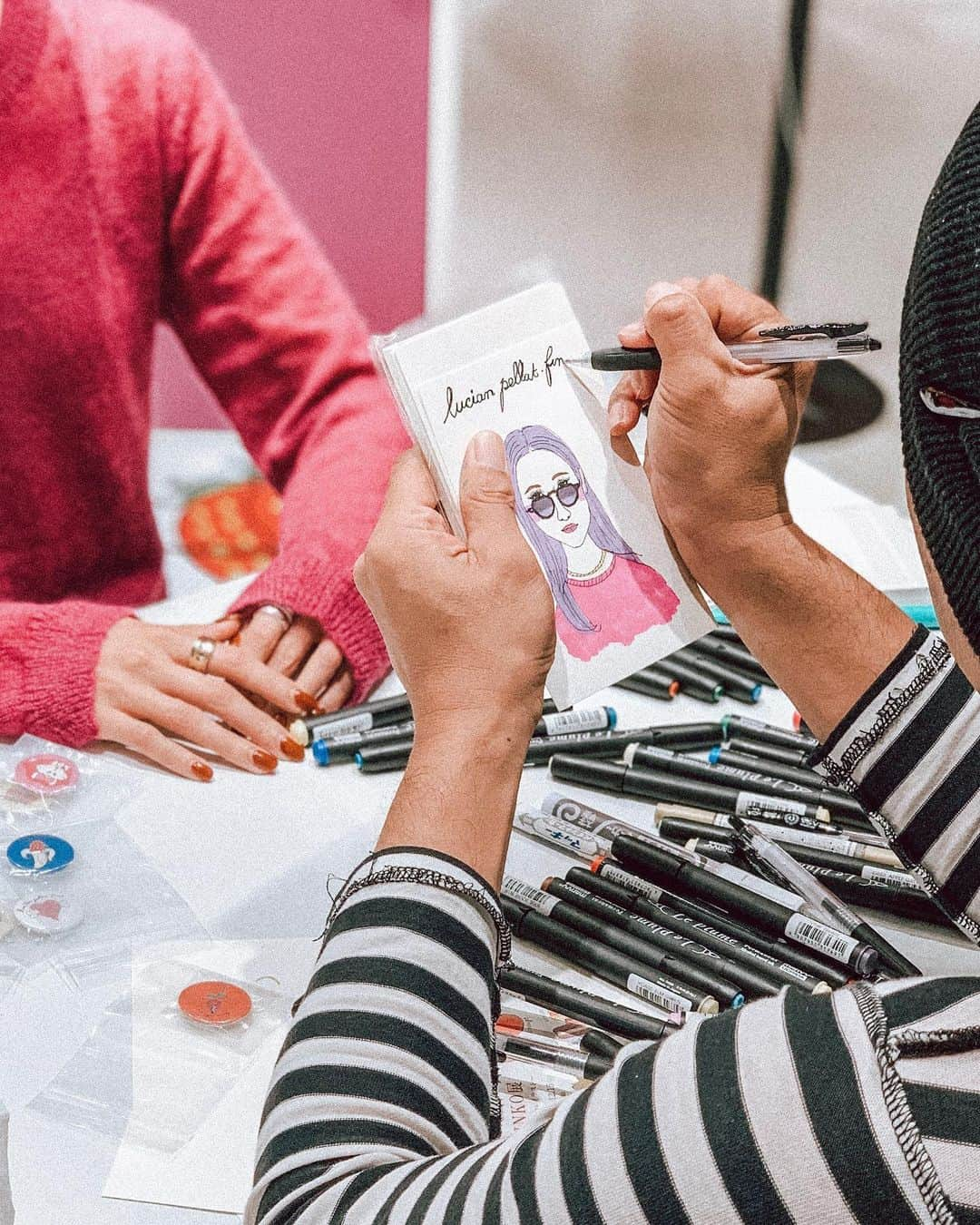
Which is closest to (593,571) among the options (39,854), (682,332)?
(682,332)

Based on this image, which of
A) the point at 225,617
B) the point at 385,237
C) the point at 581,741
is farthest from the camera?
the point at 385,237

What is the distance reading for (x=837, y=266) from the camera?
4.76ft

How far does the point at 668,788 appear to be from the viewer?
767mm

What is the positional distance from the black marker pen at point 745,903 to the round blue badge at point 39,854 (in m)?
0.30

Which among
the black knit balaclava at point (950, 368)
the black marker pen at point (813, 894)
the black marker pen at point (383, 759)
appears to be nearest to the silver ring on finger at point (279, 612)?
the black marker pen at point (383, 759)

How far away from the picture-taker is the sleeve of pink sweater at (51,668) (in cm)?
82

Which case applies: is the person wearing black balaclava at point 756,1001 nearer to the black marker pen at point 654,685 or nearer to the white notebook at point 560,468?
the white notebook at point 560,468

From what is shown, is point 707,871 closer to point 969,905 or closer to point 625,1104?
point 969,905

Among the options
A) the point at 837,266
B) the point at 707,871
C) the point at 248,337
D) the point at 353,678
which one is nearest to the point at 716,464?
the point at 707,871

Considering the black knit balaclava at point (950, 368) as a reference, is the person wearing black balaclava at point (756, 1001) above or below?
below

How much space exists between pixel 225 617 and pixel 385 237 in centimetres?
105

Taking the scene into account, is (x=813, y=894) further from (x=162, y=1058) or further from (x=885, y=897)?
(x=162, y=1058)

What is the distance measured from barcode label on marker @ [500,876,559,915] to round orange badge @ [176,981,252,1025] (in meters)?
0.14

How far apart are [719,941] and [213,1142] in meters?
0.26
